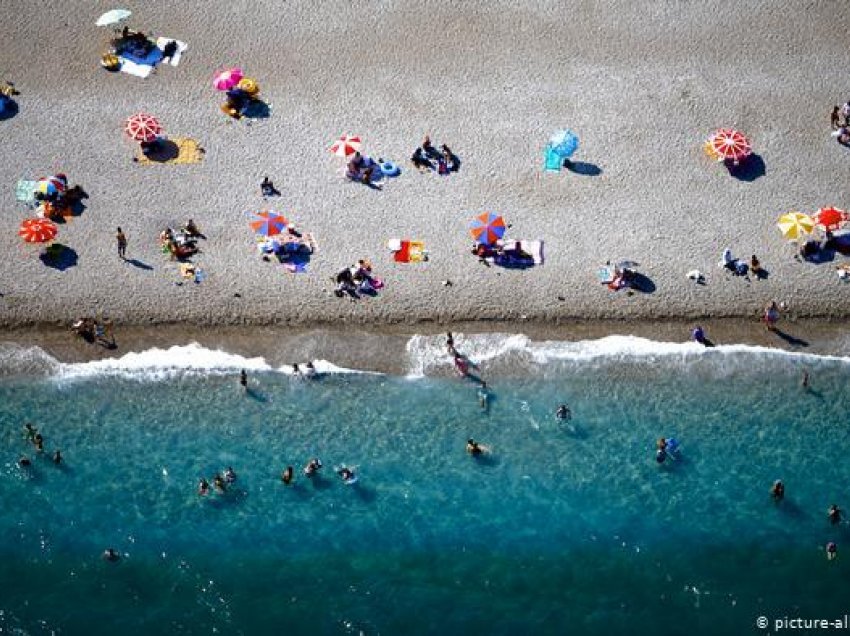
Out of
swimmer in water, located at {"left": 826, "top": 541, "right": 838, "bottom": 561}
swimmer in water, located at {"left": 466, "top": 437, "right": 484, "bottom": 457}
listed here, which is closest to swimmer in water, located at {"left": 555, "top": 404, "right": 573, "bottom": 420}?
swimmer in water, located at {"left": 466, "top": 437, "right": 484, "bottom": 457}

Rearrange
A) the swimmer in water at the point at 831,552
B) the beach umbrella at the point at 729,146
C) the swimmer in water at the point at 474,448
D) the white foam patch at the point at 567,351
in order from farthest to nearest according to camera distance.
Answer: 1. the beach umbrella at the point at 729,146
2. the white foam patch at the point at 567,351
3. the swimmer in water at the point at 474,448
4. the swimmer in water at the point at 831,552

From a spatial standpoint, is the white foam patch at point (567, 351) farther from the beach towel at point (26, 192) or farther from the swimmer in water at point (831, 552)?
the beach towel at point (26, 192)

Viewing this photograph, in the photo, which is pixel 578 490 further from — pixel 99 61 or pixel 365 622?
pixel 99 61

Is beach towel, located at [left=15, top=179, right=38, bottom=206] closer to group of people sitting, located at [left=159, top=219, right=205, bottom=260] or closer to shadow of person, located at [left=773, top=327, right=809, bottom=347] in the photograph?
group of people sitting, located at [left=159, top=219, right=205, bottom=260]

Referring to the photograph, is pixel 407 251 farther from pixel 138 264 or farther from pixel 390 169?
pixel 138 264

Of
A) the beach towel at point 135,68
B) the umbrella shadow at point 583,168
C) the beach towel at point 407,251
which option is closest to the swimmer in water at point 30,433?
the beach towel at point 407,251
